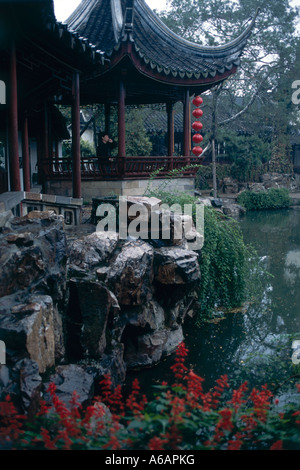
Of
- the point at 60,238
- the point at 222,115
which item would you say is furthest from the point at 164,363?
the point at 222,115

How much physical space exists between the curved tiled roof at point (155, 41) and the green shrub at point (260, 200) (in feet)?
30.3

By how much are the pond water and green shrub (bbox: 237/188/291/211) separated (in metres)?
10.2

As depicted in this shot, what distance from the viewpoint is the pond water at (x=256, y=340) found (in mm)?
4938

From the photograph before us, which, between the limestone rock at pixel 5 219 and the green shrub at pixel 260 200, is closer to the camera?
the limestone rock at pixel 5 219

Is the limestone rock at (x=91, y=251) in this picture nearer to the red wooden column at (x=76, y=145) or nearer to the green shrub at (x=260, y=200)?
the red wooden column at (x=76, y=145)

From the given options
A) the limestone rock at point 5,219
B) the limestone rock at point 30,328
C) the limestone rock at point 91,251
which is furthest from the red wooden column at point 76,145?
the limestone rock at point 30,328

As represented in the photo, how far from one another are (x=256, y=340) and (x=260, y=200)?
48.6 ft

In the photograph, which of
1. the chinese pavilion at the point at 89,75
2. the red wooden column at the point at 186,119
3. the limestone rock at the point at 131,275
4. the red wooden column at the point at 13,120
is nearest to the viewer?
the limestone rock at the point at 131,275

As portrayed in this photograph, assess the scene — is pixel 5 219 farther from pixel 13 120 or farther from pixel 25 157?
pixel 25 157

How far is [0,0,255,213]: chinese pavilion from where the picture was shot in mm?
5797

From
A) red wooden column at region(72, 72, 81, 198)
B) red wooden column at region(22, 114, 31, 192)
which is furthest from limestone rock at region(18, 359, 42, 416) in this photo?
red wooden column at region(22, 114, 31, 192)

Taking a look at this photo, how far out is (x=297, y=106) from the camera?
23453mm

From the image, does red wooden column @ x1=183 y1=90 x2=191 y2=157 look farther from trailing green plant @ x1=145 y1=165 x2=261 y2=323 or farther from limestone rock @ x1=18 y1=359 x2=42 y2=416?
limestone rock @ x1=18 y1=359 x2=42 y2=416

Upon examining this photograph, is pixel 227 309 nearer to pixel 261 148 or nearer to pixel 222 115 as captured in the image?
pixel 261 148
